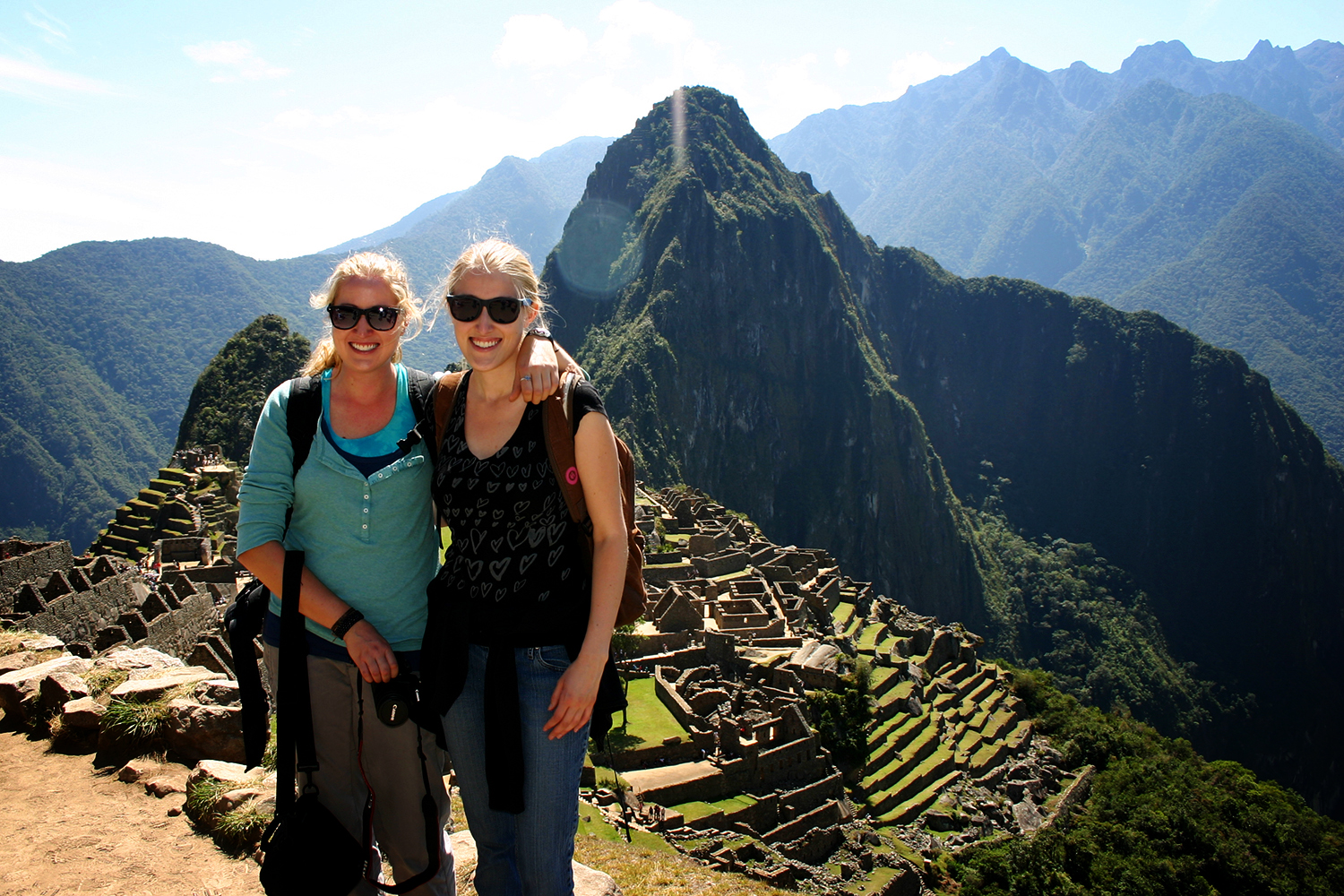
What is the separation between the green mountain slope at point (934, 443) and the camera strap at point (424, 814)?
86.1m

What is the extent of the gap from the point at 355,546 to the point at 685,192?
132 metres

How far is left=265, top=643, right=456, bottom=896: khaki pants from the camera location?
3.31 m

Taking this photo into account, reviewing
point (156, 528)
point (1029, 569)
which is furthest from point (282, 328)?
point (1029, 569)

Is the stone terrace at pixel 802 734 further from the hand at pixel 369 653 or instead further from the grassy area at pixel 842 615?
the hand at pixel 369 653

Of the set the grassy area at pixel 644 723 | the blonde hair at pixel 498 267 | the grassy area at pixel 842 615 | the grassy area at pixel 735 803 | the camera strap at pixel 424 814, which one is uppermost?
the blonde hair at pixel 498 267

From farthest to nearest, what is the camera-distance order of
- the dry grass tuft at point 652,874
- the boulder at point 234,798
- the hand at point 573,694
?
1. the dry grass tuft at point 652,874
2. the boulder at point 234,798
3. the hand at point 573,694

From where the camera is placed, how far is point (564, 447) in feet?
9.84

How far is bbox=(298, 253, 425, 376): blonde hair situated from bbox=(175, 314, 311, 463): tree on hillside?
5860 cm

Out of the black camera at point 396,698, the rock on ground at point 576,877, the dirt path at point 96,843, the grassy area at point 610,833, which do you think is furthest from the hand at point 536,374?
the grassy area at point 610,833

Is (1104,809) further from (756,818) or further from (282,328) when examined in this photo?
(282,328)

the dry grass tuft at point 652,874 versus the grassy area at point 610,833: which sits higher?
the dry grass tuft at point 652,874

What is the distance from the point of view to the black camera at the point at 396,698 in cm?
317

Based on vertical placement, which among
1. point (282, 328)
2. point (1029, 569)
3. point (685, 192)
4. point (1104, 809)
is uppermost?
point (685, 192)

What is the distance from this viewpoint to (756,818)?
1611 cm
